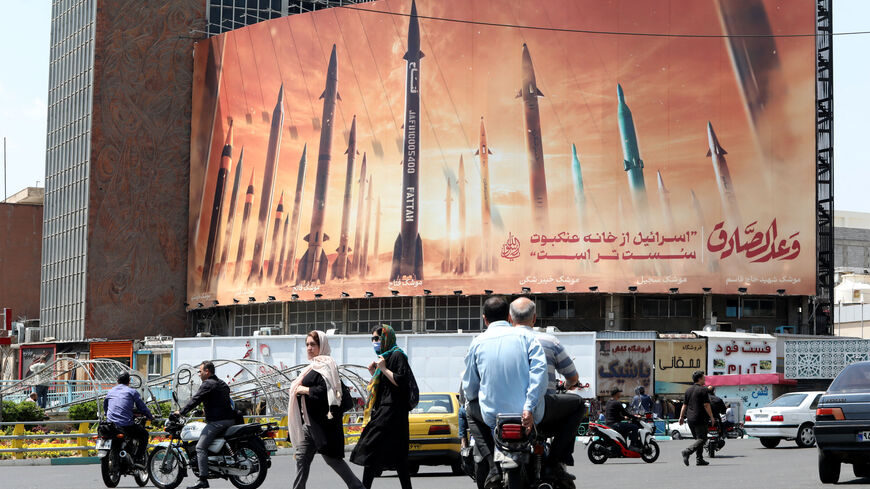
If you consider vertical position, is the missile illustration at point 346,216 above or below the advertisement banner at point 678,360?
above

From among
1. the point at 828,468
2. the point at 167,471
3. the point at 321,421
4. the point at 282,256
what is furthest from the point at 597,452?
the point at 282,256

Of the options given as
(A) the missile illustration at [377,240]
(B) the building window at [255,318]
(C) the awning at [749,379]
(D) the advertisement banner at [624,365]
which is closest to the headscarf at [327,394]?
(C) the awning at [749,379]

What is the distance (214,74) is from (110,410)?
49.6 metres

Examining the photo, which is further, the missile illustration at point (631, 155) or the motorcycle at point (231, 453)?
the missile illustration at point (631, 155)

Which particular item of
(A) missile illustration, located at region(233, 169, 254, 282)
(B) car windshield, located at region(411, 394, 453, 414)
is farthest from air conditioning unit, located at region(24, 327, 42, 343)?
(B) car windshield, located at region(411, 394, 453, 414)

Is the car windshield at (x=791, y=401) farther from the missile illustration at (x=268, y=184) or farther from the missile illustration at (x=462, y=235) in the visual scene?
the missile illustration at (x=268, y=184)

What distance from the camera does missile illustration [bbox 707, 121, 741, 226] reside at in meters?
50.6

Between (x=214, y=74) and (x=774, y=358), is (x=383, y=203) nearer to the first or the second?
(x=214, y=74)

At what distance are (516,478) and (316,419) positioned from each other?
353 cm

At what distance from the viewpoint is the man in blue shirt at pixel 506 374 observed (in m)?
8.03

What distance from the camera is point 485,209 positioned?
2090 inches

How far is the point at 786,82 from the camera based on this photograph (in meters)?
50.8

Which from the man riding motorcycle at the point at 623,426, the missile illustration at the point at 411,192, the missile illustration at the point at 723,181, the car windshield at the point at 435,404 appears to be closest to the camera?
the car windshield at the point at 435,404

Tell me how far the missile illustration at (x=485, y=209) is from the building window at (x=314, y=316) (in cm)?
803
